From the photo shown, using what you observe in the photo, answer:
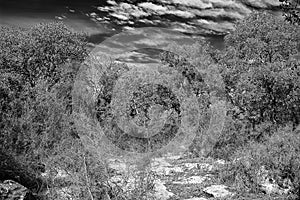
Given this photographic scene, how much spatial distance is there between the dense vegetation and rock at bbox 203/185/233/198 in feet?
1.91

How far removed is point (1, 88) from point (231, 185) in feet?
32.2

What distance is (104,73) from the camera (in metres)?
26.5

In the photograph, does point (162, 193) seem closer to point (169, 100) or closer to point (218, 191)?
point (218, 191)

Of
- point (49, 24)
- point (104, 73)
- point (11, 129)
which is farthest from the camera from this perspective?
point (49, 24)

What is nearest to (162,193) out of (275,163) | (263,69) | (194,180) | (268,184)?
(194,180)

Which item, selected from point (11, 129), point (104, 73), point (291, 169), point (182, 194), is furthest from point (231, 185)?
point (104, 73)

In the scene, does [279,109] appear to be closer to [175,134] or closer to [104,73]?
[175,134]

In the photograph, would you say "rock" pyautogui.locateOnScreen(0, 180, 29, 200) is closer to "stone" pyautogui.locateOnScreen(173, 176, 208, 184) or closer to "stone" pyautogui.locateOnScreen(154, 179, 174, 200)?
"stone" pyautogui.locateOnScreen(154, 179, 174, 200)

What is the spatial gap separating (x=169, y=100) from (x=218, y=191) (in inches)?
726

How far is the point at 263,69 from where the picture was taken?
2170 centimetres

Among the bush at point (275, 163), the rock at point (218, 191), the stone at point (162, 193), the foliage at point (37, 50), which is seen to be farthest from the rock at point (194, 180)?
the foliage at point (37, 50)

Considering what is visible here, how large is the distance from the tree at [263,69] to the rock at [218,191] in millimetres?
Result: 7008

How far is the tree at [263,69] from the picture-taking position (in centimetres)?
2139

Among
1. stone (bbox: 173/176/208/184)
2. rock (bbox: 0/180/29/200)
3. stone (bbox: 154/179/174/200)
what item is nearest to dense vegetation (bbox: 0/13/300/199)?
rock (bbox: 0/180/29/200)
